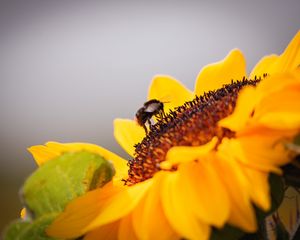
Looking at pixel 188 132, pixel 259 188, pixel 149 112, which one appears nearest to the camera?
pixel 259 188

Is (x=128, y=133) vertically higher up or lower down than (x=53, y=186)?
lower down

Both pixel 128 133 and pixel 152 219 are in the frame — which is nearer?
pixel 152 219

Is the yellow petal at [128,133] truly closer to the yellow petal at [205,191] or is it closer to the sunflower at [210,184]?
the sunflower at [210,184]

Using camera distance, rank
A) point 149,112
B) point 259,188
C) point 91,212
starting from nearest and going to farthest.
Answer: point 259,188 < point 91,212 < point 149,112

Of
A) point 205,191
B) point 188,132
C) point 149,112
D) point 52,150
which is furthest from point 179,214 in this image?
point 149,112

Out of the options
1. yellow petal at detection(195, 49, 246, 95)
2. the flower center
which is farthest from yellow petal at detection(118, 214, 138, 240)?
yellow petal at detection(195, 49, 246, 95)

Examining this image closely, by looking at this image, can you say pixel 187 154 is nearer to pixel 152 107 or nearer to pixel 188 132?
pixel 188 132

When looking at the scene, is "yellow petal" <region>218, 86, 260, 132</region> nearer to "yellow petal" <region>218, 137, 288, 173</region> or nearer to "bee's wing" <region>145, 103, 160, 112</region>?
"yellow petal" <region>218, 137, 288, 173</region>

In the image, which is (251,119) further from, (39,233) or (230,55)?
(230,55)
